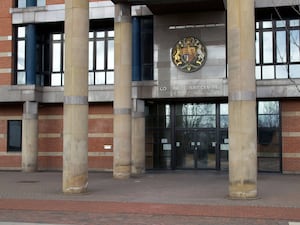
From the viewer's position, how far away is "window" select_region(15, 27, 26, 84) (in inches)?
1107

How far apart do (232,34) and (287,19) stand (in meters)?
10.5

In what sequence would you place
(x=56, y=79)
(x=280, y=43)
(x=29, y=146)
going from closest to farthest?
(x=280, y=43) < (x=29, y=146) < (x=56, y=79)

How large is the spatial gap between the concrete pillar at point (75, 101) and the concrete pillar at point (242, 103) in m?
5.16

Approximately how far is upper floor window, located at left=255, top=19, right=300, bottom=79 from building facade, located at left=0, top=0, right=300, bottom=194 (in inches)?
2.1

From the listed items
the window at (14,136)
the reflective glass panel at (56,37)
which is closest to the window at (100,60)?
the reflective glass panel at (56,37)

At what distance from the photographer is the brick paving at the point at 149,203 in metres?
11.7

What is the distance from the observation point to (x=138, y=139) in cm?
2541

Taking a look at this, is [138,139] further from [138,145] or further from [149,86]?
[149,86]

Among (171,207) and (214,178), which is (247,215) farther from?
(214,178)

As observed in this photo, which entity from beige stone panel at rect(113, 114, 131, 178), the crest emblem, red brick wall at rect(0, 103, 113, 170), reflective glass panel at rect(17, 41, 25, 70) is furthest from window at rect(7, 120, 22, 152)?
the crest emblem

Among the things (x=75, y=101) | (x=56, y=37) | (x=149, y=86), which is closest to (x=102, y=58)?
(x=56, y=37)

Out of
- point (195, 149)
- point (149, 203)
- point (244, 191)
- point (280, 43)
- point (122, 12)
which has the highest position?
point (122, 12)

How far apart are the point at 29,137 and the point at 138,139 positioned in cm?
655

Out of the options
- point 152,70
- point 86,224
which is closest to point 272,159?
point 152,70
